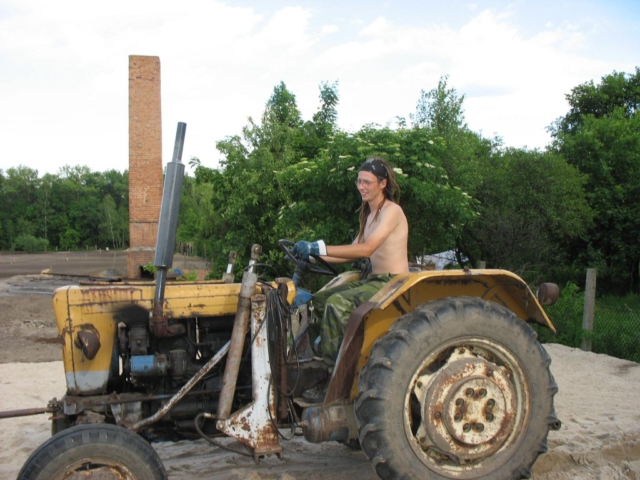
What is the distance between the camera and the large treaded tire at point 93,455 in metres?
2.72

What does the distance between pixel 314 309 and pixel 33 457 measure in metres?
1.67

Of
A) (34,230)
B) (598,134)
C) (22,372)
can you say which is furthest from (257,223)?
(34,230)

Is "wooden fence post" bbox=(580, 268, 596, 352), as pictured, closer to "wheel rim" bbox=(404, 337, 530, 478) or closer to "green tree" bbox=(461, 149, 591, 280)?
"wheel rim" bbox=(404, 337, 530, 478)

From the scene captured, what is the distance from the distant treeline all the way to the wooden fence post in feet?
10.8

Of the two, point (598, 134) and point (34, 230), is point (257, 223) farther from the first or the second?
point (34, 230)

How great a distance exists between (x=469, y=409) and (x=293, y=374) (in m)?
1.01

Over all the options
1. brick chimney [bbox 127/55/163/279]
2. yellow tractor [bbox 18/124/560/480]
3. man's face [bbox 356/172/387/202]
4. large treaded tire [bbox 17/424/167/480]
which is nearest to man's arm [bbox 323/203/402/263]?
man's face [bbox 356/172/387/202]

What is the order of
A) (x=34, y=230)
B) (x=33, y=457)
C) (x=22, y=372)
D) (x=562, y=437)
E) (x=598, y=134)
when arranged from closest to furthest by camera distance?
(x=33, y=457) → (x=562, y=437) → (x=22, y=372) → (x=598, y=134) → (x=34, y=230)

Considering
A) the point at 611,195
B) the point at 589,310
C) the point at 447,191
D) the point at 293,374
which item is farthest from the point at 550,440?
the point at 611,195

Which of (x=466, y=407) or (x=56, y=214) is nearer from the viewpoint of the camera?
(x=466, y=407)

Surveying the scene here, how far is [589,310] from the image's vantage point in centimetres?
835

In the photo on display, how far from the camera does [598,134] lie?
20562mm

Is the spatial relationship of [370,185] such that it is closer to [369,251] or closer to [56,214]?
[369,251]

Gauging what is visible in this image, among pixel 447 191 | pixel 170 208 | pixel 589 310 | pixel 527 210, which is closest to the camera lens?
pixel 170 208
